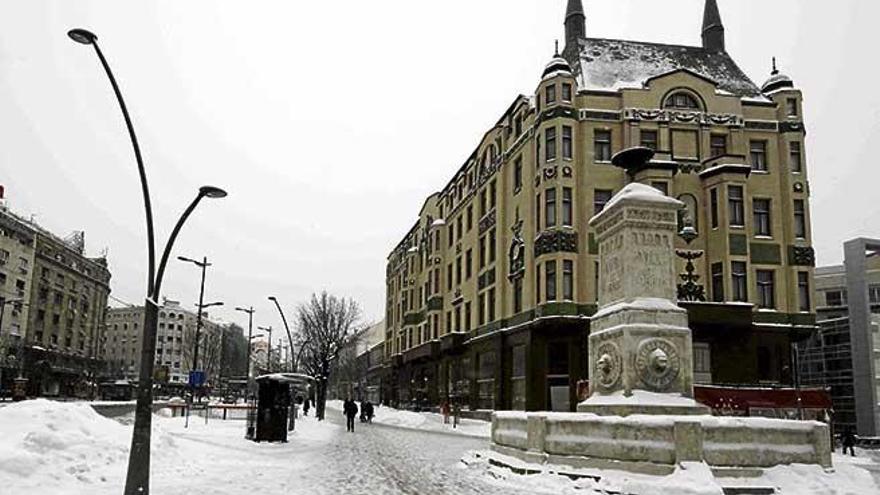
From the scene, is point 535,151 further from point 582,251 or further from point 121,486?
point 121,486

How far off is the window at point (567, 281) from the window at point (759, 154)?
1194 centimetres

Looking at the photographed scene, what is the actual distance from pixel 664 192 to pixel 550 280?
743 centimetres

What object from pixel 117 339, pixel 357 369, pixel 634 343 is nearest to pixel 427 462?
pixel 634 343

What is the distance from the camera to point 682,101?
4219cm

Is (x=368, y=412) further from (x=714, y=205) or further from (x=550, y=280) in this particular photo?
(x=714, y=205)

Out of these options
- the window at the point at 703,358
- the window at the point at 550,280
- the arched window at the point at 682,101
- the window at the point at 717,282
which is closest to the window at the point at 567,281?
the window at the point at 550,280

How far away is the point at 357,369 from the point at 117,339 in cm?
5489

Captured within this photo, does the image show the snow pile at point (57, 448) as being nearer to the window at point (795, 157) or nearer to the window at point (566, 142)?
the window at point (566, 142)

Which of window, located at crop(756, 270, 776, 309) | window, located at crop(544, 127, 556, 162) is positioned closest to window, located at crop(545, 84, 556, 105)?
window, located at crop(544, 127, 556, 162)

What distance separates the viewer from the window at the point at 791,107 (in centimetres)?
4278

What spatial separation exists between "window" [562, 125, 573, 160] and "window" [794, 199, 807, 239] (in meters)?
12.4

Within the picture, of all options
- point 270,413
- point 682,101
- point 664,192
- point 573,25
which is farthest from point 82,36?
point 573,25

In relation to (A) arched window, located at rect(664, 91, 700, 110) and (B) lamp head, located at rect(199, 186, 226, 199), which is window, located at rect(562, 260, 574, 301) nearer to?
(A) arched window, located at rect(664, 91, 700, 110)

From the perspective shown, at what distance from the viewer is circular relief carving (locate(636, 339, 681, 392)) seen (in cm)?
1575
